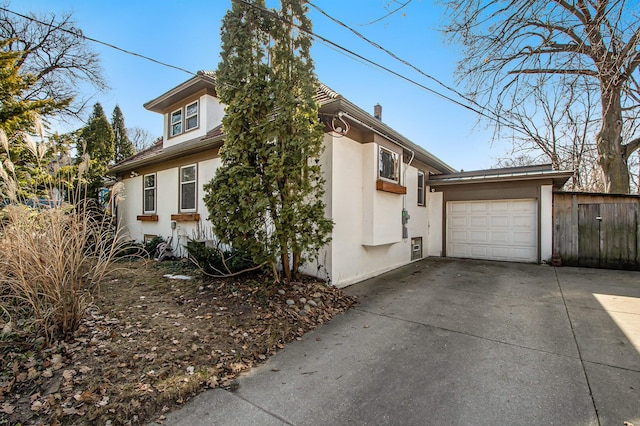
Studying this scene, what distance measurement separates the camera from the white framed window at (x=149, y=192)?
32.7 feet

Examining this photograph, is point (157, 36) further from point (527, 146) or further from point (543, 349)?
point (527, 146)

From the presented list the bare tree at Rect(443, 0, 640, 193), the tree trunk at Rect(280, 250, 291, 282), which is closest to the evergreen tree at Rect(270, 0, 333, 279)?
the tree trunk at Rect(280, 250, 291, 282)

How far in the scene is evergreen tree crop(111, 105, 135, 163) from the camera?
772 inches

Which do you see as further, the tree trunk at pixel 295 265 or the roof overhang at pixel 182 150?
the roof overhang at pixel 182 150

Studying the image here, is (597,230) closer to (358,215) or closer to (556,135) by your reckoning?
(358,215)

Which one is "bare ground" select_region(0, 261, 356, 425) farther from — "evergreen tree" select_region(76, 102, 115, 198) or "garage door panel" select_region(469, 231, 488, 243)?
"evergreen tree" select_region(76, 102, 115, 198)

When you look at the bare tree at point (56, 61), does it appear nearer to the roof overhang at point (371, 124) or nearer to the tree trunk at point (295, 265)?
the roof overhang at point (371, 124)

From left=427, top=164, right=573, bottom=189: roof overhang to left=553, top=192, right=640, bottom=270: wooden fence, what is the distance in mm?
686

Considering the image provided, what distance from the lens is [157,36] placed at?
633 cm

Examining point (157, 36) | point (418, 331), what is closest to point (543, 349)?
point (418, 331)

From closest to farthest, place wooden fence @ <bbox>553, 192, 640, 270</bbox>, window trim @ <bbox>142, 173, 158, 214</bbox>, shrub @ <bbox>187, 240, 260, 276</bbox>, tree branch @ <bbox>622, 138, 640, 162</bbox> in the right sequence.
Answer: shrub @ <bbox>187, 240, 260, 276</bbox>
wooden fence @ <bbox>553, 192, 640, 270</bbox>
tree branch @ <bbox>622, 138, 640, 162</bbox>
window trim @ <bbox>142, 173, 158, 214</bbox>

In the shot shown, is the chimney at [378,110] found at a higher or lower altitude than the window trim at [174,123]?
higher

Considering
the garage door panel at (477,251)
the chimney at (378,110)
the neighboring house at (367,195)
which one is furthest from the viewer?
the chimney at (378,110)

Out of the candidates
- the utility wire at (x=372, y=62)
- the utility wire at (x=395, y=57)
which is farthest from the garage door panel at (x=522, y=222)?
the utility wire at (x=395, y=57)
